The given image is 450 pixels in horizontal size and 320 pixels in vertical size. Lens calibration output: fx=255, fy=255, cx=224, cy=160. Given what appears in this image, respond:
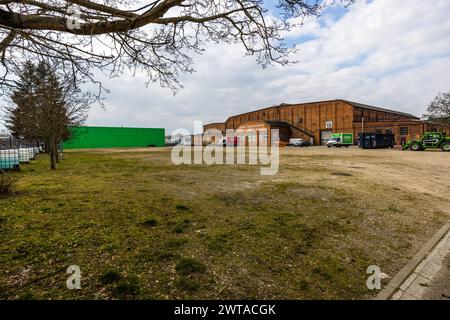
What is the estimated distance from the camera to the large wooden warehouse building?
135ft

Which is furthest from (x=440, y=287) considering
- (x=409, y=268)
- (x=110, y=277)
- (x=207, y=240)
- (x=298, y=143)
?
(x=298, y=143)

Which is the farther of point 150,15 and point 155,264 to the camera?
point 150,15

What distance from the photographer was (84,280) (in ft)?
9.75

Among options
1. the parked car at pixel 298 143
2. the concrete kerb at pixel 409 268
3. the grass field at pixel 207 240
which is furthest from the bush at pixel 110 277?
the parked car at pixel 298 143

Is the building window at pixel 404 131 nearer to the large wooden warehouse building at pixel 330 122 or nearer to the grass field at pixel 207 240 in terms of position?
the large wooden warehouse building at pixel 330 122

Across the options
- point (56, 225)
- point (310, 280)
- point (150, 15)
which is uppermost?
point (150, 15)

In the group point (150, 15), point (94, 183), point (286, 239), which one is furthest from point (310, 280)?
point (94, 183)

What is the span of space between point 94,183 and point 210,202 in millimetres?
5120

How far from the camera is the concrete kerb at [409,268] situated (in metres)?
2.97

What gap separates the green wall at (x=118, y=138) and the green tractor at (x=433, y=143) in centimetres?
5612

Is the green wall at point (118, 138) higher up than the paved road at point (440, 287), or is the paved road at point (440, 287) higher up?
the green wall at point (118, 138)

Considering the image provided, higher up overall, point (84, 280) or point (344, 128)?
point (344, 128)

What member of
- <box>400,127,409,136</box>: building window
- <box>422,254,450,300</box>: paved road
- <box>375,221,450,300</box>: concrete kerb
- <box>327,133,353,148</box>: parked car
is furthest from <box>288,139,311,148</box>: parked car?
<box>422,254,450,300</box>: paved road
